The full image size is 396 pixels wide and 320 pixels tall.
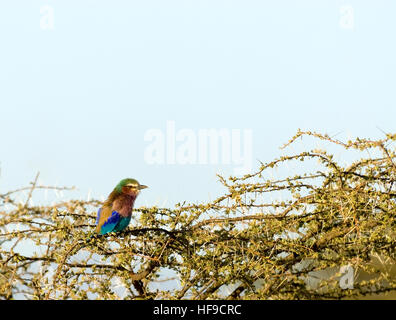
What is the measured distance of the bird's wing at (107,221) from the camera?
4.27 meters

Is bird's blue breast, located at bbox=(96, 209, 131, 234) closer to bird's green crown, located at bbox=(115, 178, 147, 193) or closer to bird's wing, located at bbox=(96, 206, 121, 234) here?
bird's wing, located at bbox=(96, 206, 121, 234)

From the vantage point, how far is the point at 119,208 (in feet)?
14.1

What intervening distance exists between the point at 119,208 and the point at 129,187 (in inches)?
8.3

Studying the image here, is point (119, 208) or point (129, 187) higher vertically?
point (129, 187)

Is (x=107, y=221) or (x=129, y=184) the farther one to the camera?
(x=129, y=184)

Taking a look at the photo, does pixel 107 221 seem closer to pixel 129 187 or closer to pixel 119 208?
pixel 119 208

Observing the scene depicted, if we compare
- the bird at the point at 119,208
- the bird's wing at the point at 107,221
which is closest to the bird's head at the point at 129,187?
the bird at the point at 119,208

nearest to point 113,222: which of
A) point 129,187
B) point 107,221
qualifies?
point 107,221

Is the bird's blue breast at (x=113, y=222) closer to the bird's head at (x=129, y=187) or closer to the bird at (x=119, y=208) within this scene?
the bird at (x=119, y=208)

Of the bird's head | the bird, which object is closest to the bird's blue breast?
the bird

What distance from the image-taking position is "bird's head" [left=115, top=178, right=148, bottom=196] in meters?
4.43

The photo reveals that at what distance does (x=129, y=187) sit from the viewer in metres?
4.43
